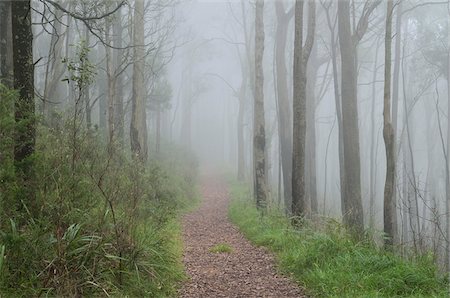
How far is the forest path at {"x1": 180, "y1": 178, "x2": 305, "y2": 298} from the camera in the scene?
536cm

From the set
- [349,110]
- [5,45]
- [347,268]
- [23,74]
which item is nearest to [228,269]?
[347,268]

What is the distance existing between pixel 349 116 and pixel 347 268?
19.7 ft

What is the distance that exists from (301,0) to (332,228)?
4.98 m

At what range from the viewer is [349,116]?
1080cm

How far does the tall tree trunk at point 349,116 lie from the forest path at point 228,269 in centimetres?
311

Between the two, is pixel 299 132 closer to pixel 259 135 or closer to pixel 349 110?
pixel 349 110

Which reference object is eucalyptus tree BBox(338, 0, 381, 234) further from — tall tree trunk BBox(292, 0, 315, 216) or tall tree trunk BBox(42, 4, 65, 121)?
tall tree trunk BBox(42, 4, 65, 121)

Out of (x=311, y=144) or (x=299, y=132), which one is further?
(x=311, y=144)

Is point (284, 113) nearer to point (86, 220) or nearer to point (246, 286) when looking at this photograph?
point (246, 286)

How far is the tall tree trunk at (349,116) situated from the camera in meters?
10.5

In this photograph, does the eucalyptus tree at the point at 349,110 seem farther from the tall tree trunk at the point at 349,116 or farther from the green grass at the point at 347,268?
the green grass at the point at 347,268

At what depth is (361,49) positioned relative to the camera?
73.6 ft

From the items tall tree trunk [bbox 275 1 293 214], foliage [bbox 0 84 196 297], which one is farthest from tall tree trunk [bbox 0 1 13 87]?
tall tree trunk [bbox 275 1 293 214]

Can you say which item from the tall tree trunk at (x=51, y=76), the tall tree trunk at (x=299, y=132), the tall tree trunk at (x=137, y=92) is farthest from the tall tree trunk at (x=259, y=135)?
the tall tree trunk at (x=51, y=76)
